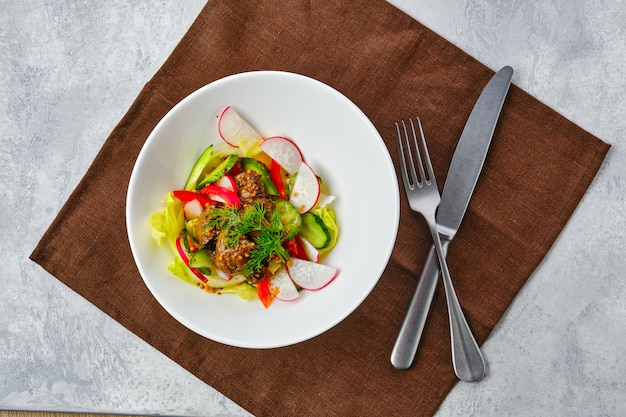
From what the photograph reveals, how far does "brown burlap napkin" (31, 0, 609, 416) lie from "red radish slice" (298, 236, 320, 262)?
1.18 feet

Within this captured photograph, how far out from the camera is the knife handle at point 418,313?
102 inches

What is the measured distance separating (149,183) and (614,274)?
2025mm

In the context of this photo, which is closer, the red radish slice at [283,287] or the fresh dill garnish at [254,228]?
the fresh dill garnish at [254,228]

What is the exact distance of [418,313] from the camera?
2.61 meters

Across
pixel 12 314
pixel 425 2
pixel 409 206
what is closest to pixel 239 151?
pixel 409 206

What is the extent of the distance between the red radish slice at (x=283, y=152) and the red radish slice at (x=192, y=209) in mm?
339

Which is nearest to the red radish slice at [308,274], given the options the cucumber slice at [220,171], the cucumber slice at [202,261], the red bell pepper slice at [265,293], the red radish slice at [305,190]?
the red bell pepper slice at [265,293]

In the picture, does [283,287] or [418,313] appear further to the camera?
[418,313]

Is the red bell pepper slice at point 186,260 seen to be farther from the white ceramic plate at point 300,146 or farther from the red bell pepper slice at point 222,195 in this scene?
the red bell pepper slice at point 222,195

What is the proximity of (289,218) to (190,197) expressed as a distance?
1.33ft

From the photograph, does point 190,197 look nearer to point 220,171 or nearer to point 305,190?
point 220,171

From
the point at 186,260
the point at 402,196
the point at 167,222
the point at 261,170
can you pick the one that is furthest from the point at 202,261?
the point at 402,196

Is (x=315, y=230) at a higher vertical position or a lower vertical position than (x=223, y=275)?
higher

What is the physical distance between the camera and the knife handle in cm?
260
